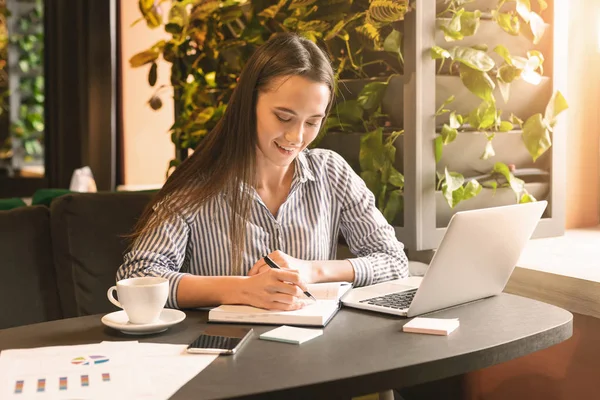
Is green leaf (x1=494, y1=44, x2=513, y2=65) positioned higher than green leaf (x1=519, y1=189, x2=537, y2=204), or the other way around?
green leaf (x1=494, y1=44, x2=513, y2=65)

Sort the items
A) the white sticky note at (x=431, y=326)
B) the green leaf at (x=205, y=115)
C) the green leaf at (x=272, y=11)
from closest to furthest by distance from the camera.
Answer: the white sticky note at (x=431, y=326) → the green leaf at (x=272, y=11) → the green leaf at (x=205, y=115)

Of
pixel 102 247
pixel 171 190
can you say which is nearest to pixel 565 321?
pixel 171 190

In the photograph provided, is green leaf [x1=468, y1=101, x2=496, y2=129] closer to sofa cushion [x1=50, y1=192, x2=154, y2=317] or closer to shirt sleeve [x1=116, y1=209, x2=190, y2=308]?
shirt sleeve [x1=116, y1=209, x2=190, y2=308]

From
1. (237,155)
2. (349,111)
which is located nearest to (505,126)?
(349,111)

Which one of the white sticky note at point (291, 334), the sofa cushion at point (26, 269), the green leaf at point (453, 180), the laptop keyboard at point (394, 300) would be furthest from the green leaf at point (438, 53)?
the sofa cushion at point (26, 269)

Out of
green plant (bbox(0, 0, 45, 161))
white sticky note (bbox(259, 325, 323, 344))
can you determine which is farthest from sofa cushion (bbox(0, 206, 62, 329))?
green plant (bbox(0, 0, 45, 161))

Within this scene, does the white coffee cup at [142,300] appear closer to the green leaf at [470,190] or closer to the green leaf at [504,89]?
the green leaf at [470,190]

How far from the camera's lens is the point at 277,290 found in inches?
55.8

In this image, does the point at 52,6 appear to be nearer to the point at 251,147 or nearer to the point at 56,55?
Answer: the point at 56,55

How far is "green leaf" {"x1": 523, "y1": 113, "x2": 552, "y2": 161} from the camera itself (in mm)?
2172

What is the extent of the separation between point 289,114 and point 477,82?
632 mm

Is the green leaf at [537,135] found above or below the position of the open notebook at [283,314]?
above

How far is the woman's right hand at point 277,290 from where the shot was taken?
1411mm

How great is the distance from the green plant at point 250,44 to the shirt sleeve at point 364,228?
0.76 feet
